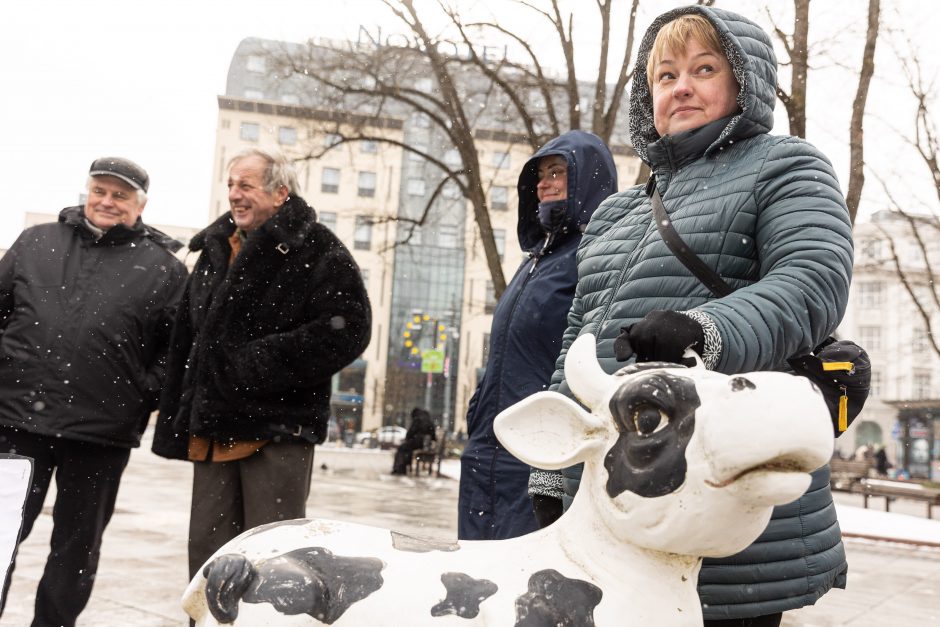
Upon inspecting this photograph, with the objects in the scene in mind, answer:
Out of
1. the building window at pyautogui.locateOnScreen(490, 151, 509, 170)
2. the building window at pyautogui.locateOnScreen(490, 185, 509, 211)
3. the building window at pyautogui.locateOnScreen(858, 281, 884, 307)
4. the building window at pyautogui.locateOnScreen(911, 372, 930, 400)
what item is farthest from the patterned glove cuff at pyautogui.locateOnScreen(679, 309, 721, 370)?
the building window at pyautogui.locateOnScreen(858, 281, 884, 307)

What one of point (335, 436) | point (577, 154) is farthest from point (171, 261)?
point (335, 436)

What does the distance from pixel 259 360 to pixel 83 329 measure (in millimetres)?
998

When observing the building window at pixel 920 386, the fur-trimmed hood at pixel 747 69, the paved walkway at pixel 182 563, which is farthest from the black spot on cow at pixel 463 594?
the building window at pixel 920 386

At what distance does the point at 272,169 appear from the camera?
3.55 m

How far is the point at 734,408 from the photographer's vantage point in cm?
135

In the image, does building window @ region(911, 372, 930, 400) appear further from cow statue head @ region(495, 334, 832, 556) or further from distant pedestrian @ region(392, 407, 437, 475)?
cow statue head @ region(495, 334, 832, 556)

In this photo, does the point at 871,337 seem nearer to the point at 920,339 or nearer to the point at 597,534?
the point at 920,339

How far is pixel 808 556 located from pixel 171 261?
10.3 feet

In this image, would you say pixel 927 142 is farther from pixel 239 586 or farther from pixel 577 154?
pixel 239 586

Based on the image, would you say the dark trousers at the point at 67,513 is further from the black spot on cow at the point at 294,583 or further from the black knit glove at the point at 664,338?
the black knit glove at the point at 664,338

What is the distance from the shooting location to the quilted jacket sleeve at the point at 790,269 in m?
1.54

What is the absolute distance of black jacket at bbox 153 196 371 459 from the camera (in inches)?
125

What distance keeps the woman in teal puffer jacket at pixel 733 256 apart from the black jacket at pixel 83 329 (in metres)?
2.18

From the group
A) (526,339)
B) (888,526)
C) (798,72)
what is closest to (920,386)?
(888,526)
